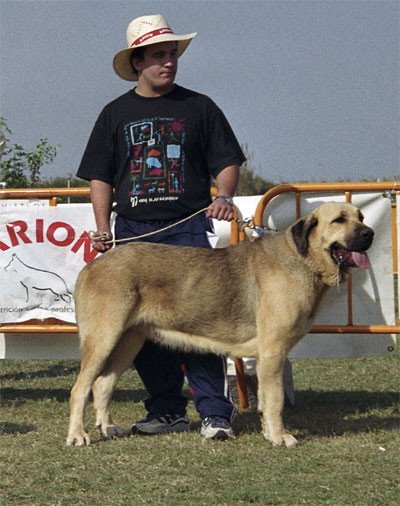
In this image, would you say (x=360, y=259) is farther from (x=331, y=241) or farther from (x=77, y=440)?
(x=77, y=440)

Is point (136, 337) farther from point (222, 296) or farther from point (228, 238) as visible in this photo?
point (228, 238)

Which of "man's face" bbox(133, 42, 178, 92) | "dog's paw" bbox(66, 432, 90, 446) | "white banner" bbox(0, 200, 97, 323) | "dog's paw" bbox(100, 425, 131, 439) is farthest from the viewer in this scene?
"white banner" bbox(0, 200, 97, 323)

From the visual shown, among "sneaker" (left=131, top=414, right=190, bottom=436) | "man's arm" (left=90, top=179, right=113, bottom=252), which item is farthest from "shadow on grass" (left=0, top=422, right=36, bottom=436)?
"man's arm" (left=90, top=179, right=113, bottom=252)

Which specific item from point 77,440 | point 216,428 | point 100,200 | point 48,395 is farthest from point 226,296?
point 48,395

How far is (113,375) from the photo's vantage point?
553 cm

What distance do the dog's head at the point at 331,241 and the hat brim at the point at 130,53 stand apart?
163cm

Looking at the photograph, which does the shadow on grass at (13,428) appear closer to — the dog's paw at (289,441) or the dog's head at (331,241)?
the dog's paw at (289,441)

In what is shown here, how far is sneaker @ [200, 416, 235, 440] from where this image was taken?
5285 mm

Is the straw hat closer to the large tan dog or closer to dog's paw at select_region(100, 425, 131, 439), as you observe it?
the large tan dog

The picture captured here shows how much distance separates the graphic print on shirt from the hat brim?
0.55 meters

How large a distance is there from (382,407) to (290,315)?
6.26ft

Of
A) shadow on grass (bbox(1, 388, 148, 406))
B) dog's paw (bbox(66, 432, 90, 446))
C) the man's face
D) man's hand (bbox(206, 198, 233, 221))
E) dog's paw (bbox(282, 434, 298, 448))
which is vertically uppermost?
the man's face

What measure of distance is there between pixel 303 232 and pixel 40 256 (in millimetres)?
2805

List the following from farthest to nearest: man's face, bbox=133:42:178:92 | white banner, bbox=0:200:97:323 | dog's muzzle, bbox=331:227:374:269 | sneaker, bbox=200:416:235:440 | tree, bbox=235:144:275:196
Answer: tree, bbox=235:144:275:196 → white banner, bbox=0:200:97:323 → man's face, bbox=133:42:178:92 → sneaker, bbox=200:416:235:440 → dog's muzzle, bbox=331:227:374:269
